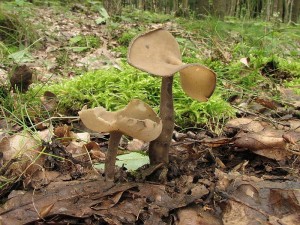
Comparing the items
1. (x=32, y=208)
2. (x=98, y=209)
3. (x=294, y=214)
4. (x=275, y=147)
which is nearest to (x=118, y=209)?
(x=98, y=209)

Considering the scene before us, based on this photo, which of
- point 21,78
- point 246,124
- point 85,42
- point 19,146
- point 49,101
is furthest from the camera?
point 85,42

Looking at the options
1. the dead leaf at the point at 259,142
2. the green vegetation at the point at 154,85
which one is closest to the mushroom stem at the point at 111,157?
the dead leaf at the point at 259,142

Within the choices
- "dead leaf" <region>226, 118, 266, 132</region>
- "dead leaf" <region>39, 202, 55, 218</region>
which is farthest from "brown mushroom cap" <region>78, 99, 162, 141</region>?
"dead leaf" <region>226, 118, 266, 132</region>

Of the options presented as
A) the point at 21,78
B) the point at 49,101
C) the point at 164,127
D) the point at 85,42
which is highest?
the point at 164,127

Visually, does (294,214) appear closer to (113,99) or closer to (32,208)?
(32,208)

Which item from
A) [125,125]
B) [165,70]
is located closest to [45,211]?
[125,125]

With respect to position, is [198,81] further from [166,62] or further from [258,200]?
[258,200]
